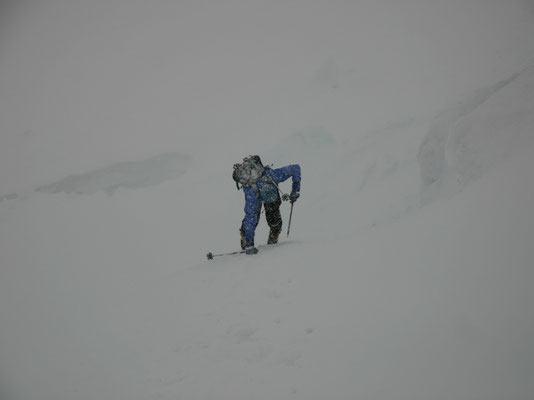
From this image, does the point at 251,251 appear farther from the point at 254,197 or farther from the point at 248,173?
the point at 248,173

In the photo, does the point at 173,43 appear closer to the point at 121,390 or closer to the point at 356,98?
the point at 356,98

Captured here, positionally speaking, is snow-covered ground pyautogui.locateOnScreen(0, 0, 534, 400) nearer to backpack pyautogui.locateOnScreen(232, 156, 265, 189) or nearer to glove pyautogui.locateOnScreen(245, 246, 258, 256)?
glove pyautogui.locateOnScreen(245, 246, 258, 256)

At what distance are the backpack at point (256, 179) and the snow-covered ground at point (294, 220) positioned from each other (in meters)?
1.05

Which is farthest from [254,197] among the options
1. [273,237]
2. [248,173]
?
[273,237]

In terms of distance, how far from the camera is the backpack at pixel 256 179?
581 cm

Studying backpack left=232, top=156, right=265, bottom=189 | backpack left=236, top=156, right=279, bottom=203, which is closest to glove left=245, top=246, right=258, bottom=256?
backpack left=236, top=156, right=279, bottom=203

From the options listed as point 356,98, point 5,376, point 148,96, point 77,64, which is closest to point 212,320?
point 5,376

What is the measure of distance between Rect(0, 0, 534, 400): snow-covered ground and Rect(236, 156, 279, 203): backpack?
3.44 feet

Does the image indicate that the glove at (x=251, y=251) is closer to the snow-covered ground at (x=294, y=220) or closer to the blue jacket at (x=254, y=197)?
the snow-covered ground at (x=294, y=220)

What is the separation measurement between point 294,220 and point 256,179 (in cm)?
834

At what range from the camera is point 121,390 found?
3.19m

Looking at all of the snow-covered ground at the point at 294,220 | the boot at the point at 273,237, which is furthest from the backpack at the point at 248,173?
the snow-covered ground at the point at 294,220

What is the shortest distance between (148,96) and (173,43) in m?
27.2

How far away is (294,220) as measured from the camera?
13.9 metres
